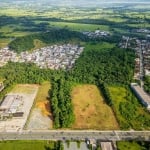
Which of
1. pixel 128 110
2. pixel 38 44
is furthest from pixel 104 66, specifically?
pixel 38 44

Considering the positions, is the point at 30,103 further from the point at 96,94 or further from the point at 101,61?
the point at 101,61

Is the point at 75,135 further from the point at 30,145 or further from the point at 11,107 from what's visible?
the point at 11,107

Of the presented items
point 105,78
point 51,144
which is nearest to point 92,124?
point 51,144

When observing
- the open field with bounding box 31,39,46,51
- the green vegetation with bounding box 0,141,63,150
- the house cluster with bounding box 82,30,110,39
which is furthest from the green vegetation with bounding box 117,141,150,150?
the house cluster with bounding box 82,30,110,39

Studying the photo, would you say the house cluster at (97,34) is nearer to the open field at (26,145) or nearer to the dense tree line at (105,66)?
the dense tree line at (105,66)

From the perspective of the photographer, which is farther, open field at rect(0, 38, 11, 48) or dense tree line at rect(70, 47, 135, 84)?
open field at rect(0, 38, 11, 48)

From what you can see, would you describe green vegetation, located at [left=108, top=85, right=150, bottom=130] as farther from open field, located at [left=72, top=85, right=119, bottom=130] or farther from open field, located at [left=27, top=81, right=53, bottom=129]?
open field, located at [left=27, top=81, right=53, bottom=129]
